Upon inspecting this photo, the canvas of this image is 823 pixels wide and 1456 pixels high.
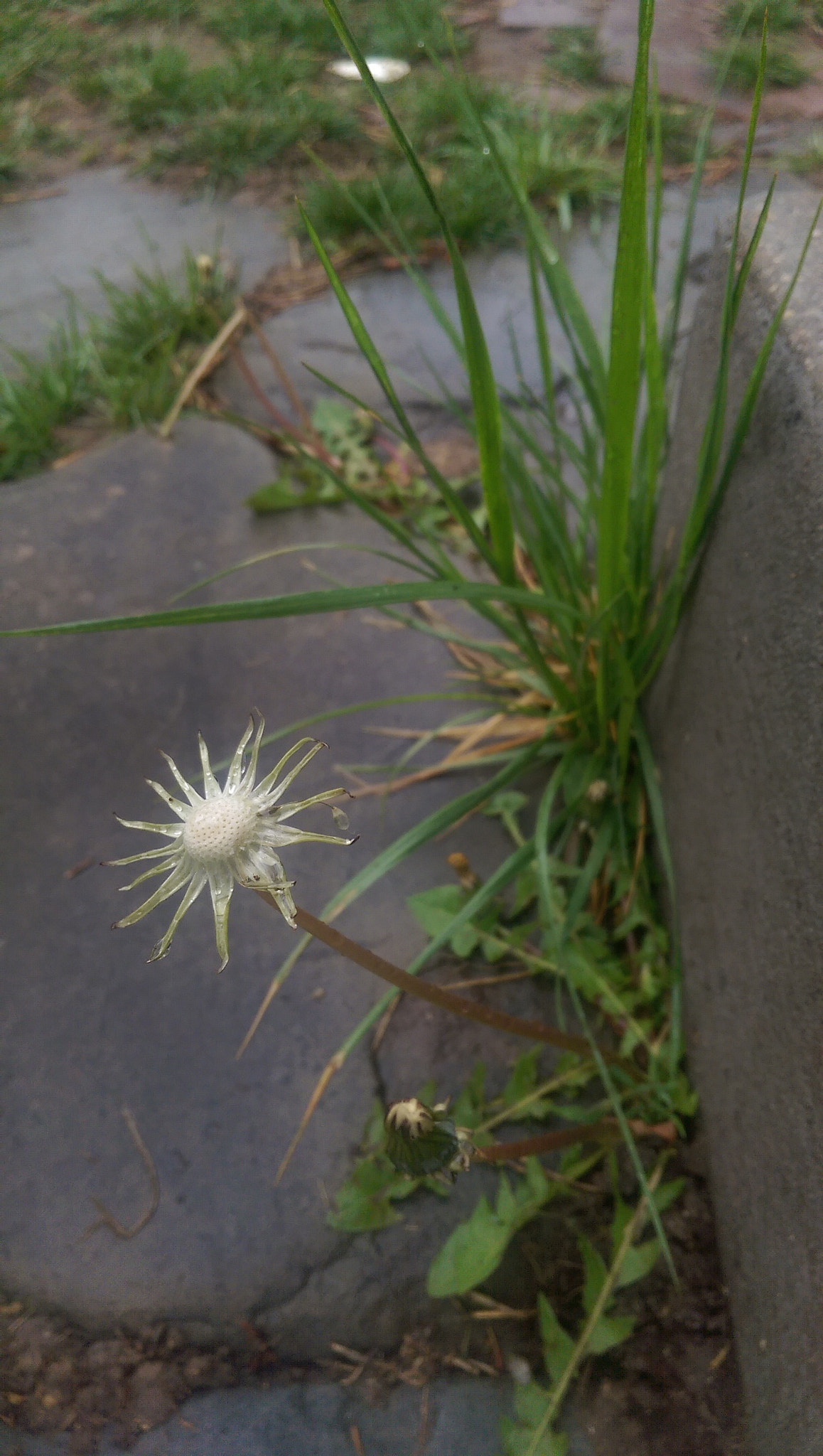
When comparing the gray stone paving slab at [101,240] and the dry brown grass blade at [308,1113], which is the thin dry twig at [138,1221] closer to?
the dry brown grass blade at [308,1113]

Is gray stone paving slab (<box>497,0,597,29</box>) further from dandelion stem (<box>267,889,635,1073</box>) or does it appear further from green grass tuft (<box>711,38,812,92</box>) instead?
dandelion stem (<box>267,889,635,1073</box>)

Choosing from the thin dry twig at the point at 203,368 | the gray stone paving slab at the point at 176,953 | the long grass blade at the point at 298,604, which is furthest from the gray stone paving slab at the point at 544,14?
the long grass blade at the point at 298,604

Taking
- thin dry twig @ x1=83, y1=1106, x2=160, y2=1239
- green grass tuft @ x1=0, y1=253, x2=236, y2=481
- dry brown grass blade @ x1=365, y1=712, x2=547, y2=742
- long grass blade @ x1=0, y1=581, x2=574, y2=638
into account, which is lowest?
thin dry twig @ x1=83, y1=1106, x2=160, y2=1239

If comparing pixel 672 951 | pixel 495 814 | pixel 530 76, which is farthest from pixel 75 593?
pixel 530 76

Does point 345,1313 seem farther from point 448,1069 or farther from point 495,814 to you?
point 495,814

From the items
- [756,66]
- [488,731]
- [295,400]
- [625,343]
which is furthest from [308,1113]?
[756,66]

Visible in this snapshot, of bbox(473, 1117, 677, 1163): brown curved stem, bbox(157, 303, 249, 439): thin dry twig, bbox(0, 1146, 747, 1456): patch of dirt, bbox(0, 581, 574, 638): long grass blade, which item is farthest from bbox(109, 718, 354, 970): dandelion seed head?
bbox(157, 303, 249, 439): thin dry twig

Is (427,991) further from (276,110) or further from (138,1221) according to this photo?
(276,110)
